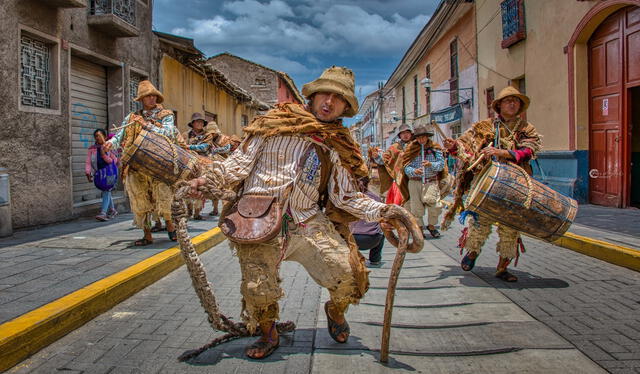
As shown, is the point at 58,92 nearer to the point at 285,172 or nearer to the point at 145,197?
the point at 145,197

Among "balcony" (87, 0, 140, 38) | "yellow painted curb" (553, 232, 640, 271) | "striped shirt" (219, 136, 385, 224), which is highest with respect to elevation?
"balcony" (87, 0, 140, 38)

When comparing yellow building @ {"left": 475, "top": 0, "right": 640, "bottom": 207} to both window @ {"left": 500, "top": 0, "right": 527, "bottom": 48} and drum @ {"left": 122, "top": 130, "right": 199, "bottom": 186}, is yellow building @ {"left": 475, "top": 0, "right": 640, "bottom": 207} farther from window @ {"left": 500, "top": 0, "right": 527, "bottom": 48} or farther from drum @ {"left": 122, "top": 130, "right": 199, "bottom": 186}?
drum @ {"left": 122, "top": 130, "right": 199, "bottom": 186}

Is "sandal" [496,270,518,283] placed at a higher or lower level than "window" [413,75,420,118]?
lower

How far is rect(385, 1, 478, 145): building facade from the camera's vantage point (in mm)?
18109

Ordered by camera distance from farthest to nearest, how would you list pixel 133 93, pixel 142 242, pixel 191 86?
pixel 191 86
pixel 133 93
pixel 142 242

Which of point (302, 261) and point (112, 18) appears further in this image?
point (112, 18)

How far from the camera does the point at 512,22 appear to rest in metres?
13.8

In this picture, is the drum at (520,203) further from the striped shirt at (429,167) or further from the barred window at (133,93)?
the barred window at (133,93)

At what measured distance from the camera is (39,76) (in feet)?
28.2

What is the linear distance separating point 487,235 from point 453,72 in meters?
17.1

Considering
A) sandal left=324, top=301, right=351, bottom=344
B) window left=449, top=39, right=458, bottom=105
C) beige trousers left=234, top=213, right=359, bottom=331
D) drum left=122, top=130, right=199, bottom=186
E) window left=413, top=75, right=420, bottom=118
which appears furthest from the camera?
window left=413, top=75, right=420, bottom=118

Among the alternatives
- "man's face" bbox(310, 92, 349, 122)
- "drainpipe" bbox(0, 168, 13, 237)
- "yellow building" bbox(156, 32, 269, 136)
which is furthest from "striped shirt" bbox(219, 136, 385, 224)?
"yellow building" bbox(156, 32, 269, 136)

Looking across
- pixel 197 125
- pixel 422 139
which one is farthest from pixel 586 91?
pixel 197 125

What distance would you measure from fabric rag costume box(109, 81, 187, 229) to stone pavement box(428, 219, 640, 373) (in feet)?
13.4
